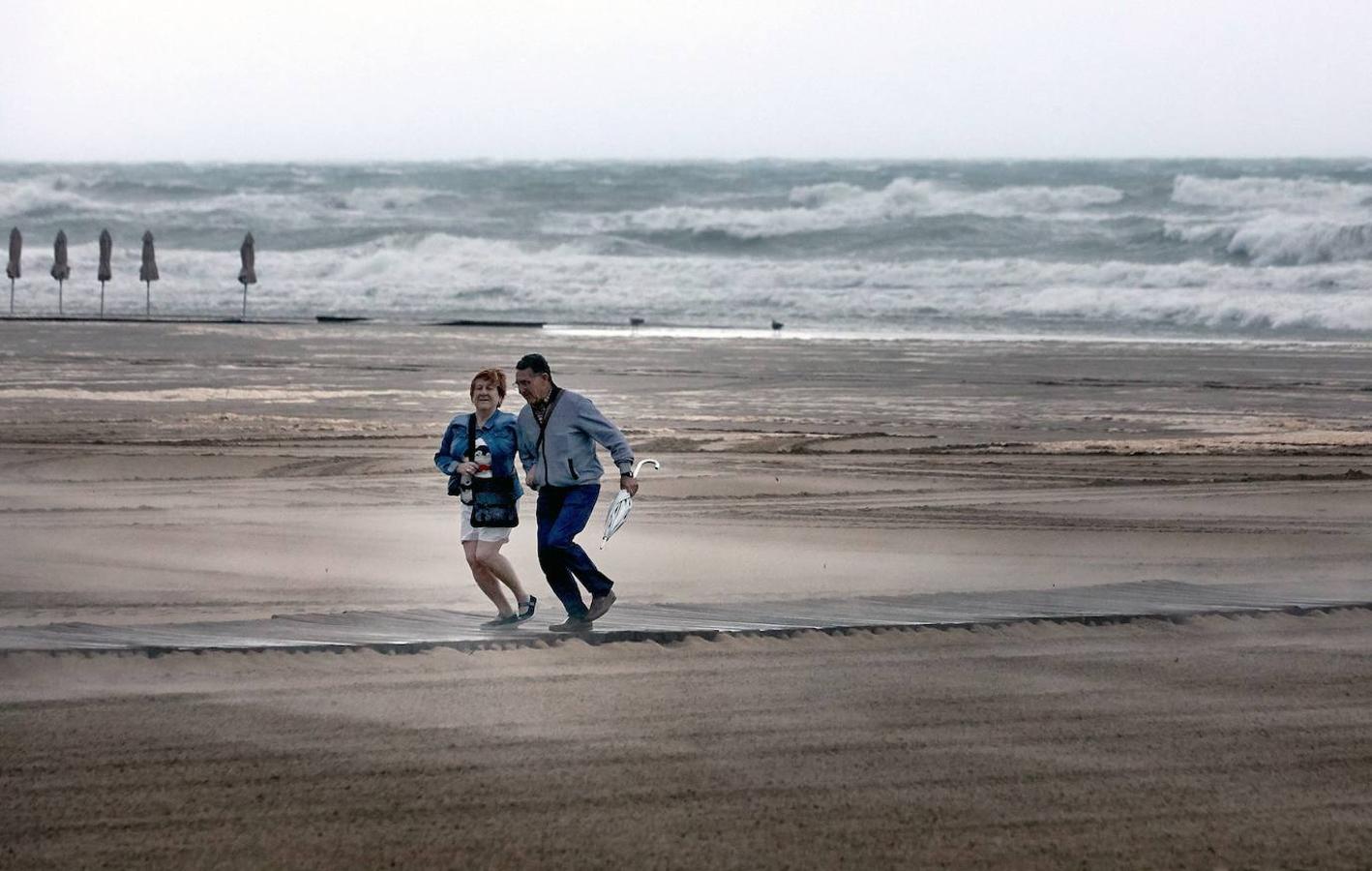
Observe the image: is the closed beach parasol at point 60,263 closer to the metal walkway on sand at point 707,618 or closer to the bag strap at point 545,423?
the metal walkway on sand at point 707,618

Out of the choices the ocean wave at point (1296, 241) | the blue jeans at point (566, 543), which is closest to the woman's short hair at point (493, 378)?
the blue jeans at point (566, 543)

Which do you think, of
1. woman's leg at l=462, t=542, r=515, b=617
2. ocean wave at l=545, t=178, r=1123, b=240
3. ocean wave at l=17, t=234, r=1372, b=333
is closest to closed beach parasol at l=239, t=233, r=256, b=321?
ocean wave at l=17, t=234, r=1372, b=333

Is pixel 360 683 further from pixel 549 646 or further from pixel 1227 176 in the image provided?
pixel 1227 176

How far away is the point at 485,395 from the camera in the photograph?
8.16m

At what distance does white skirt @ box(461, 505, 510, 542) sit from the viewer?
838 centimetres

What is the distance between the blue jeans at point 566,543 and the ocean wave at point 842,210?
1947 inches

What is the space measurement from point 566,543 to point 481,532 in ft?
1.27

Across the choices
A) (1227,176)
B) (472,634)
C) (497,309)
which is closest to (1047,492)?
(472,634)

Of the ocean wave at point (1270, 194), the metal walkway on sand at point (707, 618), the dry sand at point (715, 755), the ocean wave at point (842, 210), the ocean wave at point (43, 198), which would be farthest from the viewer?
the ocean wave at point (43, 198)

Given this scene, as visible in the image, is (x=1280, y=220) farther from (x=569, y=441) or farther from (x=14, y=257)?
(x=569, y=441)

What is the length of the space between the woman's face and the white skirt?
49 centimetres

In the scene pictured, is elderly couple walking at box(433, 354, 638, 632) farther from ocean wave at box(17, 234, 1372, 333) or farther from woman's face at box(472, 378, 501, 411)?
ocean wave at box(17, 234, 1372, 333)

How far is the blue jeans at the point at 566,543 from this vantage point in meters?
8.33

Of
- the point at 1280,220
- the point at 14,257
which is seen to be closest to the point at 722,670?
the point at 14,257
